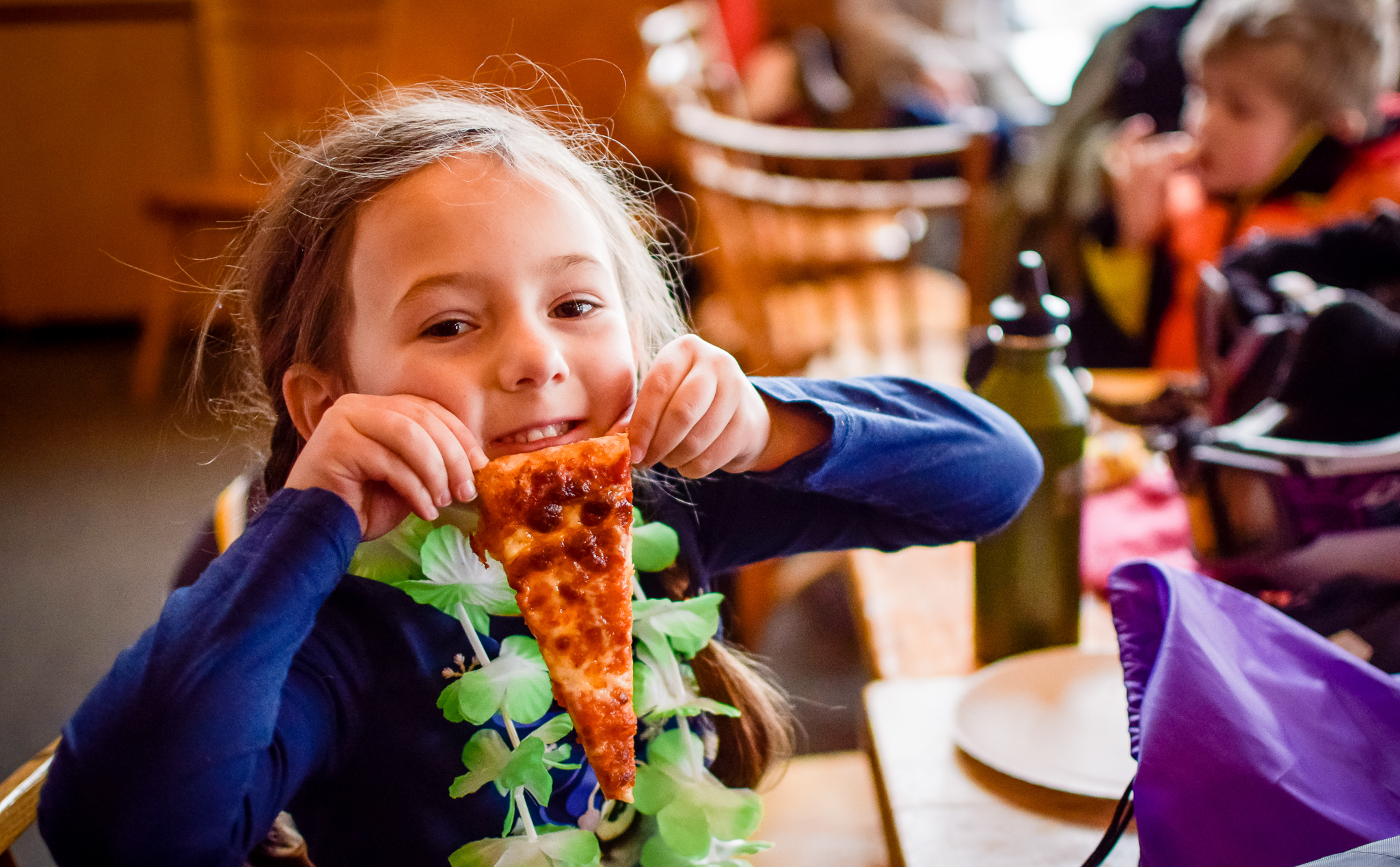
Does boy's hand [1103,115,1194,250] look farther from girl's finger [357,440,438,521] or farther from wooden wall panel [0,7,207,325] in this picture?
wooden wall panel [0,7,207,325]

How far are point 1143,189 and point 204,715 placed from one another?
1.94 m

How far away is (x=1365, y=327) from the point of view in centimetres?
101

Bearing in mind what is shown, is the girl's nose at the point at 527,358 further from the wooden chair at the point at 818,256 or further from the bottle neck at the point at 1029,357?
the wooden chair at the point at 818,256

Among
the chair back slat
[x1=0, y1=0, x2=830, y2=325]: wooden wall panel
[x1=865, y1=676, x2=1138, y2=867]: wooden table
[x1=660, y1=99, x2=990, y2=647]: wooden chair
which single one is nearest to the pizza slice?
[x1=865, y1=676, x2=1138, y2=867]: wooden table

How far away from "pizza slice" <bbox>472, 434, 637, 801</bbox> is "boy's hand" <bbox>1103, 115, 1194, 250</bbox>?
1727mm

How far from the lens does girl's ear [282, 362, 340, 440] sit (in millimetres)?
774

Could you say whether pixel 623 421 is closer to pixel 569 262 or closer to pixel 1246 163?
pixel 569 262

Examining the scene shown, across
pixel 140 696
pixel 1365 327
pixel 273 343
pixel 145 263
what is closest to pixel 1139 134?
pixel 1365 327

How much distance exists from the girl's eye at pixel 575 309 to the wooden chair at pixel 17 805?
44 centimetres

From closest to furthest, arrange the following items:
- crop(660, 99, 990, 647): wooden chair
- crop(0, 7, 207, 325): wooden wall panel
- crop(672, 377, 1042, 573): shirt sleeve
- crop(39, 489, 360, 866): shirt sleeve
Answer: crop(39, 489, 360, 866): shirt sleeve, crop(672, 377, 1042, 573): shirt sleeve, crop(660, 99, 990, 647): wooden chair, crop(0, 7, 207, 325): wooden wall panel

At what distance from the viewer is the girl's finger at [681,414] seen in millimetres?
644

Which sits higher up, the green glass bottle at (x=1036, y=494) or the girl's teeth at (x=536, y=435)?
the girl's teeth at (x=536, y=435)

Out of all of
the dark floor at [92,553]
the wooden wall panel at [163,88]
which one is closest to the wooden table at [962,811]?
the dark floor at [92,553]

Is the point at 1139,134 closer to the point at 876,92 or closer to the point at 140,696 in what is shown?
the point at 876,92
